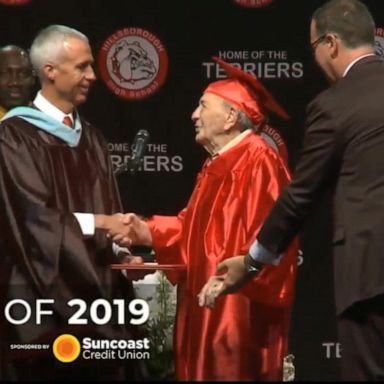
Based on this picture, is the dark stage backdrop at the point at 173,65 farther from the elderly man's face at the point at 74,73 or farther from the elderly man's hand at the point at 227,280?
the elderly man's hand at the point at 227,280

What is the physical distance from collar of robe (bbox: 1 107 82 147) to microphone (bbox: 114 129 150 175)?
0.23 metres

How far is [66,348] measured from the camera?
527 centimetres

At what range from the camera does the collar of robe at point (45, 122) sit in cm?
514

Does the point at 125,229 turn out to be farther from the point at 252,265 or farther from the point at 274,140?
the point at 252,265

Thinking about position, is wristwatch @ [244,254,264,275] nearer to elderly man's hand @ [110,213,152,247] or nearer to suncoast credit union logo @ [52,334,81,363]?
elderly man's hand @ [110,213,152,247]

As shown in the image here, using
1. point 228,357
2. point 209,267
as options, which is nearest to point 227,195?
point 209,267

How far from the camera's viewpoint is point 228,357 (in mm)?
5121

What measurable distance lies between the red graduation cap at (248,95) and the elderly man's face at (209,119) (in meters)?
0.04

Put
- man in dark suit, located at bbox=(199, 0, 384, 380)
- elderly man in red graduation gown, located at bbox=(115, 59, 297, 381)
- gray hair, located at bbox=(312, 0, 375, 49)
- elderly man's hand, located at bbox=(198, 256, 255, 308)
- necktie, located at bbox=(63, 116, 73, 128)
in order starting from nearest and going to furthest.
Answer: man in dark suit, located at bbox=(199, 0, 384, 380), gray hair, located at bbox=(312, 0, 375, 49), elderly man's hand, located at bbox=(198, 256, 255, 308), elderly man in red graduation gown, located at bbox=(115, 59, 297, 381), necktie, located at bbox=(63, 116, 73, 128)

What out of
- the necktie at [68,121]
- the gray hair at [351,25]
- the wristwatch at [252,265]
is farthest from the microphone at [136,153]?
the gray hair at [351,25]

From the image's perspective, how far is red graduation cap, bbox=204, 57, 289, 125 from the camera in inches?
202

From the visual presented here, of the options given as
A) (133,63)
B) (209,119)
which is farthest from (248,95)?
(133,63)

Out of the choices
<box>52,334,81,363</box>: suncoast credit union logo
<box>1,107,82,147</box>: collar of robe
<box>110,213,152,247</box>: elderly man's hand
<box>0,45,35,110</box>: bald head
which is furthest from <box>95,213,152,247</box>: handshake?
<box>0,45,35,110</box>: bald head

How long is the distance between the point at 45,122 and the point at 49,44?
336 mm
